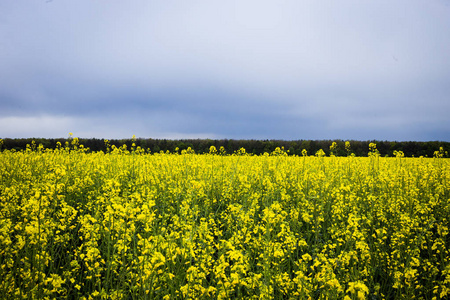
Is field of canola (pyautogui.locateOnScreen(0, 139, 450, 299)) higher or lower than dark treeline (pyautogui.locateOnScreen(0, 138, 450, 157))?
lower

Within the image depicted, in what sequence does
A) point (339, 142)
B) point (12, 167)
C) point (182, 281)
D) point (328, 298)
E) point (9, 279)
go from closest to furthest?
1. point (328, 298)
2. point (9, 279)
3. point (182, 281)
4. point (12, 167)
5. point (339, 142)

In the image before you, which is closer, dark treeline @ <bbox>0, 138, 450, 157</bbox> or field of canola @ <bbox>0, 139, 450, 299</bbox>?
field of canola @ <bbox>0, 139, 450, 299</bbox>

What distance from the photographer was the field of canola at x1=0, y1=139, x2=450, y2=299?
2.79m

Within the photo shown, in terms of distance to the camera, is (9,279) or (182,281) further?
(182,281)

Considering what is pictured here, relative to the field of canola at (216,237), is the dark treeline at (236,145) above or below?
above

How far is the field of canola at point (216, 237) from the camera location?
279 centimetres

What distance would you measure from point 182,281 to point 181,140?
26369 millimetres

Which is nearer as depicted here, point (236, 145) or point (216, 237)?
point (216, 237)

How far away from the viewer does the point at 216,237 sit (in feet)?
18.4

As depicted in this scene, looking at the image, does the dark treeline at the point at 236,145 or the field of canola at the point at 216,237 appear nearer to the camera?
the field of canola at the point at 216,237

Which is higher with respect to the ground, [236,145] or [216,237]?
[236,145]

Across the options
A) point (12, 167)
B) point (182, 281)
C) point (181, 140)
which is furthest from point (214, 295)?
point (181, 140)

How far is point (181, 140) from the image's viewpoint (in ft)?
96.1

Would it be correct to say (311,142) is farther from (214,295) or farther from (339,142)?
(214,295)
